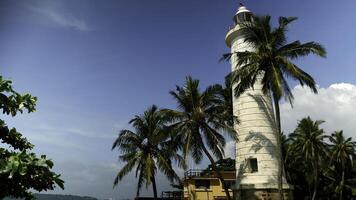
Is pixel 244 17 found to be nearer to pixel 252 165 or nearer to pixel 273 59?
pixel 273 59

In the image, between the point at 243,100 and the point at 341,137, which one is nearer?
the point at 243,100

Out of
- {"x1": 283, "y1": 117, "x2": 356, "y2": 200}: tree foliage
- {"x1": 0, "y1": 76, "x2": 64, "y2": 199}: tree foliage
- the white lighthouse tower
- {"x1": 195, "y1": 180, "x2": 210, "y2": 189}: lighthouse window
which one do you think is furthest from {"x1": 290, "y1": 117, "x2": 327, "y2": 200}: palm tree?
{"x1": 0, "y1": 76, "x2": 64, "y2": 199}: tree foliage

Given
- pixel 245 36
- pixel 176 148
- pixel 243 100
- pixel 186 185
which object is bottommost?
pixel 186 185

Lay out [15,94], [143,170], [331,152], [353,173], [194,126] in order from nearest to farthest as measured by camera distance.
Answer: [15,94] → [194,126] → [143,170] → [331,152] → [353,173]

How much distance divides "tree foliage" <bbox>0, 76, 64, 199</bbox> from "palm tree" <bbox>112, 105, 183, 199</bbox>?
26568 mm

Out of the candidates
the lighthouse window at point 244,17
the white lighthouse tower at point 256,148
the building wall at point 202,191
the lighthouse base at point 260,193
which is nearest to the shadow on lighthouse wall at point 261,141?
the white lighthouse tower at point 256,148

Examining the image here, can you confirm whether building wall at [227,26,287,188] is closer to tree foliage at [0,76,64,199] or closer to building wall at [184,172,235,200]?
building wall at [184,172,235,200]

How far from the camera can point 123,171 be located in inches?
1324

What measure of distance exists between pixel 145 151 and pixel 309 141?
71.5 ft

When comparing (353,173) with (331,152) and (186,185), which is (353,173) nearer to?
(331,152)

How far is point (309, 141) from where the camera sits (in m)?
44.2

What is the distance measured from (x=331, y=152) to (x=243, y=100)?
27.1m

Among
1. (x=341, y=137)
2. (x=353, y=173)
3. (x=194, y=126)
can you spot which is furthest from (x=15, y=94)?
(x=353, y=173)

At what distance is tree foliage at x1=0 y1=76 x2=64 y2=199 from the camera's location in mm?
4598
